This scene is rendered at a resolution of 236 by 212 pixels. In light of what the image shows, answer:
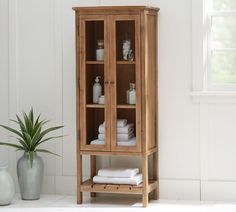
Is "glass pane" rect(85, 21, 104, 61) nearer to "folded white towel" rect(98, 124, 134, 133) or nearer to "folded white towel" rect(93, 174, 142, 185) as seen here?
"folded white towel" rect(98, 124, 134, 133)

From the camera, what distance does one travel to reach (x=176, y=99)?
5547 mm

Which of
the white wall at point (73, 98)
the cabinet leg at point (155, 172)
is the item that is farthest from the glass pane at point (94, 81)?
the cabinet leg at point (155, 172)

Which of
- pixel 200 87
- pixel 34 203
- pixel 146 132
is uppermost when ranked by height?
pixel 200 87

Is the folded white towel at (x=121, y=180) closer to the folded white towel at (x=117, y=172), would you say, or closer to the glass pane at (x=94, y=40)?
the folded white towel at (x=117, y=172)

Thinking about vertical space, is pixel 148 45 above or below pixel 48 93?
above

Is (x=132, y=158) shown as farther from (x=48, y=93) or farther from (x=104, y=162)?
(x=48, y=93)

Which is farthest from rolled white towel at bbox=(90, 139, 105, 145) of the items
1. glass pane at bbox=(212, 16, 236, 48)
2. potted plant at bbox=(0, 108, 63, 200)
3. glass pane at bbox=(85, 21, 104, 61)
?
glass pane at bbox=(212, 16, 236, 48)

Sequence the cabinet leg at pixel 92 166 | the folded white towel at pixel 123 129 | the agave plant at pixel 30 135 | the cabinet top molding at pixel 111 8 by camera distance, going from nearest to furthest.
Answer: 1. the cabinet top molding at pixel 111 8
2. the folded white towel at pixel 123 129
3. the agave plant at pixel 30 135
4. the cabinet leg at pixel 92 166

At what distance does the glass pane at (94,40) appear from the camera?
17.6ft

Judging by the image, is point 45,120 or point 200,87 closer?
point 200,87

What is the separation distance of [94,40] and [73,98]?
0.59 metres

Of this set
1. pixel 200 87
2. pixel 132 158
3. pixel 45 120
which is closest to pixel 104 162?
pixel 132 158

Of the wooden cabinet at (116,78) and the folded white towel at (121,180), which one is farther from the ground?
the wooden cabinet at (116,78)

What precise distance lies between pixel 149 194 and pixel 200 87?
3.19 ft
